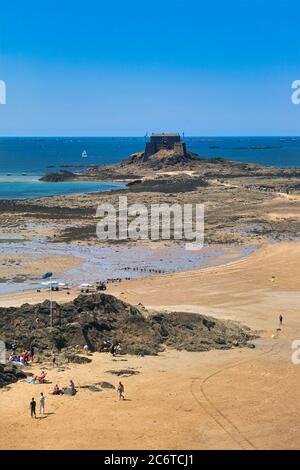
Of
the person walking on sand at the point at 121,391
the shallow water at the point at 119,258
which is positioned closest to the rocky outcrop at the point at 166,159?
the shallow water at the point at 119,258

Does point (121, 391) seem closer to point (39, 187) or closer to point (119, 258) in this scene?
point (119, 258)

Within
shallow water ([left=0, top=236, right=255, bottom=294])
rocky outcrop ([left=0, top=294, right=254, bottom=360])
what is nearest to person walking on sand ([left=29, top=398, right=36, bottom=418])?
rocky outcrop ([left=0, top=294, right=254, bottom=360])

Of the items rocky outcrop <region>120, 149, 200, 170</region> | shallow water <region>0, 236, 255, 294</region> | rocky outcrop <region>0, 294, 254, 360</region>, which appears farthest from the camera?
rocky outcrop <region>120, 149, 200, 170</region>

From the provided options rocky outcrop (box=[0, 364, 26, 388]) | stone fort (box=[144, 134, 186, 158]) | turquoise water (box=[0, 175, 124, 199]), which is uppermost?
stone fort (box=[144, 134, 186, 158])

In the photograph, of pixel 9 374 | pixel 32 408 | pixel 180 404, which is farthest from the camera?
pixel 9 374

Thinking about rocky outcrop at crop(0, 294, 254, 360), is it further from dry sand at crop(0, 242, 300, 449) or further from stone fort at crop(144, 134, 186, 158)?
stone fort at crop(144, 134, 186, 158)

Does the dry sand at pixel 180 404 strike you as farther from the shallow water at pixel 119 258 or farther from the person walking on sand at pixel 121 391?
the shallow water at pixel 119 258

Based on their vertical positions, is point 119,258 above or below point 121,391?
below

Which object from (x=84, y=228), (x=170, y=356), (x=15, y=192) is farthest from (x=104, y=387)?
(x=15, y=192)

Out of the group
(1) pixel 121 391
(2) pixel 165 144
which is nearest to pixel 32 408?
(1) pixel 121 391
